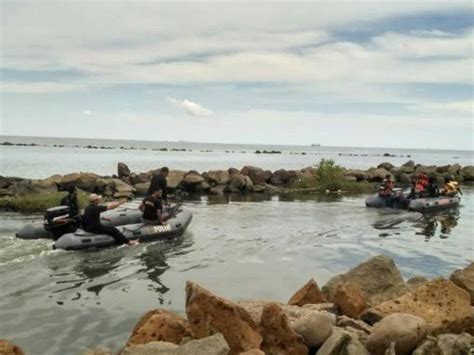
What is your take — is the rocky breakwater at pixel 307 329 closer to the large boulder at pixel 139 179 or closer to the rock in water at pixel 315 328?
the rock in water at pixel 315 328

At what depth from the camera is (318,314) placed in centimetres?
729

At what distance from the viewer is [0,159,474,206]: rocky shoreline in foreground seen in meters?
28.1

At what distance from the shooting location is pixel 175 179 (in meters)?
31.9

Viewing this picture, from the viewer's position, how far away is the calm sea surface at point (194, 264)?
360 inches

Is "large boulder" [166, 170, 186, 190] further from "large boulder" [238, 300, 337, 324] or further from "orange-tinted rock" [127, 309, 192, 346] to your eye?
"orange-tinted rock" [127, 309, 192, 346]

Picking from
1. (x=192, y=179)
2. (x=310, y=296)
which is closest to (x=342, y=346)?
(x=310, y=296)

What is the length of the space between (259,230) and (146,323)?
39.2 ft

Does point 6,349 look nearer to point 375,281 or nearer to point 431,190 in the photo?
point 375,281

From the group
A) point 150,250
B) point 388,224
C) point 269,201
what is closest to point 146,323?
point 150,250

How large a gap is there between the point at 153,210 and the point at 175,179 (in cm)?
1571

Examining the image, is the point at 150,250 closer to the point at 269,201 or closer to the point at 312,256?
the point at 312,256

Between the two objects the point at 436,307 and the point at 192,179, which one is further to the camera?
the point at 192,179

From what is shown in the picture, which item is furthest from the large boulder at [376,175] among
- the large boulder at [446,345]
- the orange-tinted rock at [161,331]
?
the orange-tinted rock at [161,331]

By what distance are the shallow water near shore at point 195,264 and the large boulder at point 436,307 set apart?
3.02 metres
